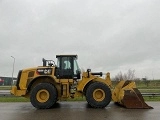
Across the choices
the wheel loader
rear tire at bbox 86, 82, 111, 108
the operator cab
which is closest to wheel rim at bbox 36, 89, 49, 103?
the wheel loader

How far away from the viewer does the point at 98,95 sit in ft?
45.6

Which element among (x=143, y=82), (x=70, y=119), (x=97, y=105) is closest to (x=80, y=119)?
(x=70, y=119)

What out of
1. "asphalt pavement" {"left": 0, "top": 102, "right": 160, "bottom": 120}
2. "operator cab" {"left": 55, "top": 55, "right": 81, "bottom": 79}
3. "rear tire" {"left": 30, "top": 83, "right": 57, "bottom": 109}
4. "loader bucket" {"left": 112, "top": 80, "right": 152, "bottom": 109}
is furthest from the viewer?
"operator cab" {"left": 55, "top": 55, "right": 81, "bottom": 79}

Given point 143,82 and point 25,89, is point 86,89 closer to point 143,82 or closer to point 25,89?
point 25,89

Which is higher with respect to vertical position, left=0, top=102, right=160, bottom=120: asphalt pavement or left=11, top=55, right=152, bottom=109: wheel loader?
left=11, top=55, right=152, bottom=109: wheel loader

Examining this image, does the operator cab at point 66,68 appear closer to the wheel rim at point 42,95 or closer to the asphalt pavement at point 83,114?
the wheel rim at point 42,95

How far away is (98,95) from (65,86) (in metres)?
1.79

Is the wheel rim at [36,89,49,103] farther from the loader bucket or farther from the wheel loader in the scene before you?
the loader bucket

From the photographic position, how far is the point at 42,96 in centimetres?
1392

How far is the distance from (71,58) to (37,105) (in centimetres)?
306

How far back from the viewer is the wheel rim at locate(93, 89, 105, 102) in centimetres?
1382

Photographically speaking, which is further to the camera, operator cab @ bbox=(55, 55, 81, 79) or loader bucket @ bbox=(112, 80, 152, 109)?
operator cab @ bbox=(55, 55, 81, 79)

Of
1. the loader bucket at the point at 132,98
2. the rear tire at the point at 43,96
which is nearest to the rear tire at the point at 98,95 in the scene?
the loader bucket at the point at 132,98

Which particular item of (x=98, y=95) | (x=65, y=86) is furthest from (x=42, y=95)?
(x=98, y=95)
